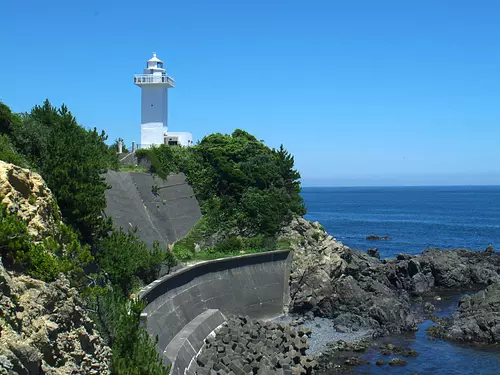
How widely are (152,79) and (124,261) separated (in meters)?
25.0

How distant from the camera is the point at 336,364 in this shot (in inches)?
980

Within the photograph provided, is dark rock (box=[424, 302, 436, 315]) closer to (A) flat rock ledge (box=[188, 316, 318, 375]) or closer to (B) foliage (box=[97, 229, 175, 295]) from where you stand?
(A) flat rock ledge (box=[188, 316, 318, 375])

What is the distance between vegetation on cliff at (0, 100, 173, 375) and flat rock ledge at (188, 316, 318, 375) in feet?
9.51

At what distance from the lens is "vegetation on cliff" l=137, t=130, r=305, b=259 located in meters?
36.2

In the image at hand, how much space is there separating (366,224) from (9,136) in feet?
238

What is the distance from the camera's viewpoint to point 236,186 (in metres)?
39.7

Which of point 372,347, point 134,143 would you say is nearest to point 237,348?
point 372,347

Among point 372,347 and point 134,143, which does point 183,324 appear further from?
point 134,143

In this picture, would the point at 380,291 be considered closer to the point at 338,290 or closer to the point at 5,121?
the point at 338,290

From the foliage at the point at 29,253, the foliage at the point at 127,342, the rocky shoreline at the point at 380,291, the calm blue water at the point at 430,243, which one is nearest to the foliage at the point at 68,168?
the foliage at the point at 127,342

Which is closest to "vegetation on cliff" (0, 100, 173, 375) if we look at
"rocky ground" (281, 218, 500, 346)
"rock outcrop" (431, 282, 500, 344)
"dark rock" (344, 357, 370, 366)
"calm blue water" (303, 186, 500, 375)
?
"dark rock" (344, 357, 370, 366)

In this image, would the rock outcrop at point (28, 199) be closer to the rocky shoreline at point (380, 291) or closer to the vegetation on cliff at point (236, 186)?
the rocky shoreline at point (380, 291)

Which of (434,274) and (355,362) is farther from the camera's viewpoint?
(434,274)

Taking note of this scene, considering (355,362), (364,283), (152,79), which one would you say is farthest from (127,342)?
(152,79)
